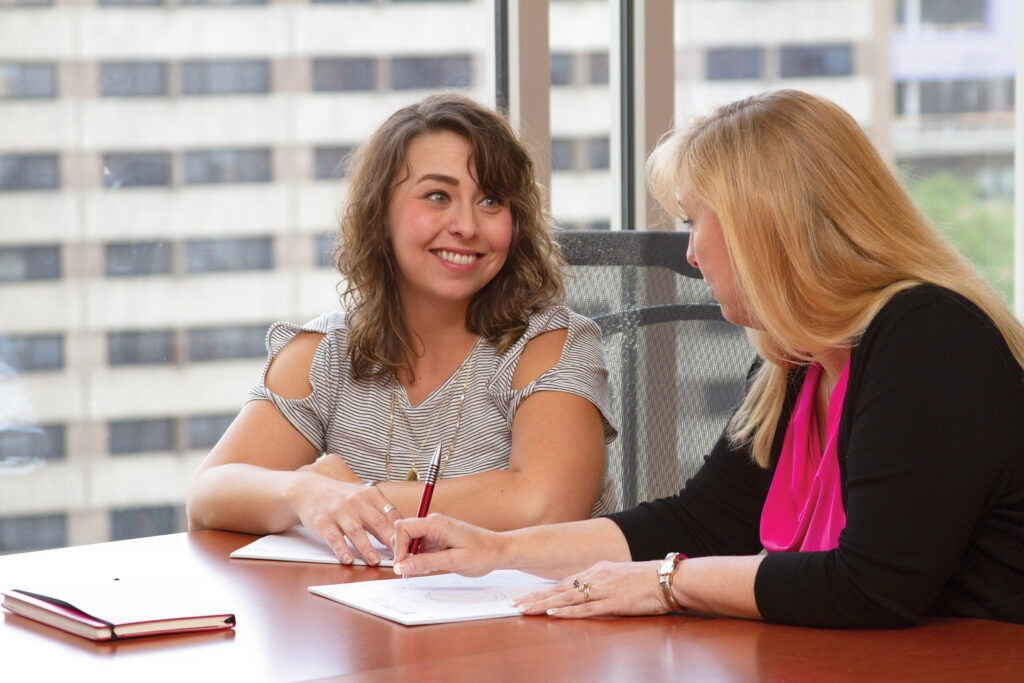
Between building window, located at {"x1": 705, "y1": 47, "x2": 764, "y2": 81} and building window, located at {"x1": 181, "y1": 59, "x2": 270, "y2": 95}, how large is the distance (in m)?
1.21

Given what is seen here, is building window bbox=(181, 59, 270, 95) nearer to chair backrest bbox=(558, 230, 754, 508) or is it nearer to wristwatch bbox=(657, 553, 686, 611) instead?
chair backrest bbox=(558, 230, 754, 508)

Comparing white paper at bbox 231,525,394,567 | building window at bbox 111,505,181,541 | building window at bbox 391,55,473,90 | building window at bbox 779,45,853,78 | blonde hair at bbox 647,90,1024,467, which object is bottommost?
building window at bbox 111,505,181,541

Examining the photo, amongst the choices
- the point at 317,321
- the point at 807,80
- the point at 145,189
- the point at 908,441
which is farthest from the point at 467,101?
the point at 807,80

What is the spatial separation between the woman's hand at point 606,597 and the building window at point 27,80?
5.85ft

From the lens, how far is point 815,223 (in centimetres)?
138

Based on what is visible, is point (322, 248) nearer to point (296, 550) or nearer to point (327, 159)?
point (327, 159)

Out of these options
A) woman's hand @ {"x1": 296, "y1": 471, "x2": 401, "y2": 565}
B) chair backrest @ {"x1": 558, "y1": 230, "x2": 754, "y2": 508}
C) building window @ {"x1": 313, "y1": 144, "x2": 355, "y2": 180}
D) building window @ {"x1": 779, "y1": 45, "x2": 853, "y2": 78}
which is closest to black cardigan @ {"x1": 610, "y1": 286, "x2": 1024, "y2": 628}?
woman's hand @ {"x1": 296, "y1": 471, "x2": 401, "y2": 565}

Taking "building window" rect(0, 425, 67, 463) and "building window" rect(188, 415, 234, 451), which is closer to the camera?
"building window" rect(0, 425, 67, 463)

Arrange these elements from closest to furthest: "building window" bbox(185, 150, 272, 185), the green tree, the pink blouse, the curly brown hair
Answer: the pink blouse, the curly brown hair, "building window" bbox(185, 150, 272, 185), the green tree

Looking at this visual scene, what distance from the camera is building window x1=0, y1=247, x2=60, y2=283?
2.65 m

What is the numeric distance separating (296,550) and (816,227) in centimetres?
78

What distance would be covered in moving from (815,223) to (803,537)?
388 millimetres

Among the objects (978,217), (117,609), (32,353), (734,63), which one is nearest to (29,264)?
(32,353)

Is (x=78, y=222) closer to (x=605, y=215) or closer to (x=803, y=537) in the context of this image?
(x=605, y=215)
